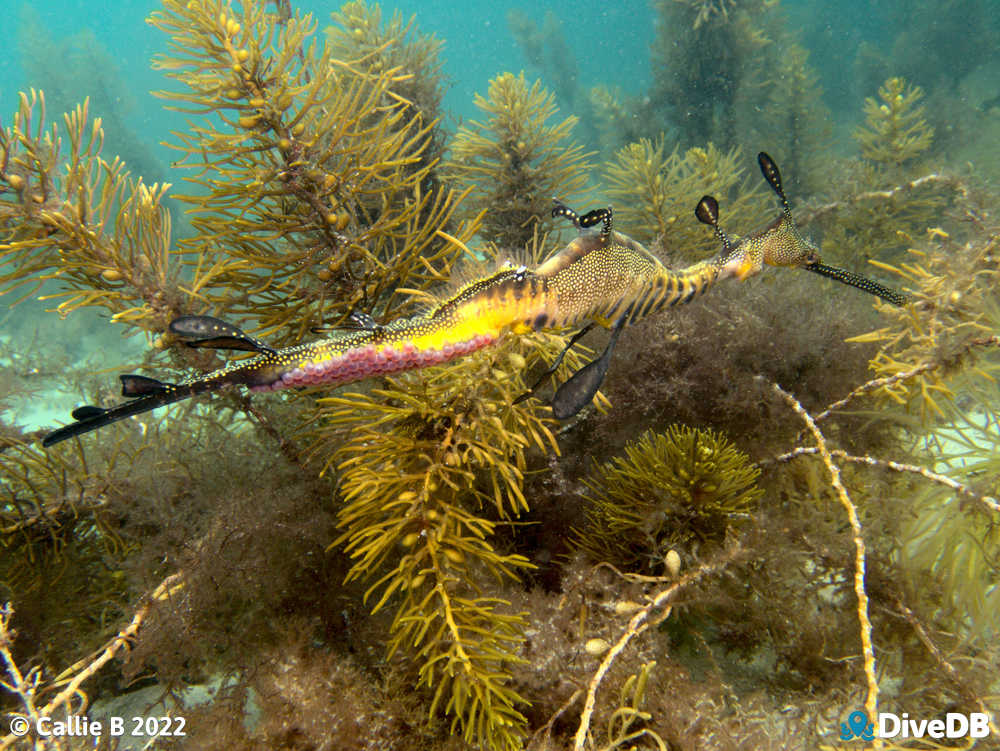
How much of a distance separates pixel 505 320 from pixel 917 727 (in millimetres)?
3066

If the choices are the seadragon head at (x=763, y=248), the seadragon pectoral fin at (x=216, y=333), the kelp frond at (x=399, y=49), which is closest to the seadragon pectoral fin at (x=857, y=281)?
the seadragon head at (x=763, y=248)

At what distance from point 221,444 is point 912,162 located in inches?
502

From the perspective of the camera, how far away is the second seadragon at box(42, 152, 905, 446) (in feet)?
5.35

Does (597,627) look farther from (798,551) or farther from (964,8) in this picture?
(964,8)

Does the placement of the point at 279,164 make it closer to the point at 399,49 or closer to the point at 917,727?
the point at 399,49

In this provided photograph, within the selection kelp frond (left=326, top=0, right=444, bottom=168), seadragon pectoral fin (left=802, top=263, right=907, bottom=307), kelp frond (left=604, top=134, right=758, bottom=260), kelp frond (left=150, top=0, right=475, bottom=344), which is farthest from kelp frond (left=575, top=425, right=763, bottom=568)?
kelp frond (left=326, top=0, right=444, bottom=168)

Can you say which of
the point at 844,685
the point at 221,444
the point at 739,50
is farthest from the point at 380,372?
the point at 739,50

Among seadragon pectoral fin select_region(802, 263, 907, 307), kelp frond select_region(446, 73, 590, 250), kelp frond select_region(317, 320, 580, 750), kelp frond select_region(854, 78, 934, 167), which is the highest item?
kelp frond select_region(854, 78, 934, 167)

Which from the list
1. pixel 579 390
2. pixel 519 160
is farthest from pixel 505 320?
pixel 519 160

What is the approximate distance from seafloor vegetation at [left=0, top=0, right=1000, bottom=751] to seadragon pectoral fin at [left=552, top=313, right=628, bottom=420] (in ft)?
1.63

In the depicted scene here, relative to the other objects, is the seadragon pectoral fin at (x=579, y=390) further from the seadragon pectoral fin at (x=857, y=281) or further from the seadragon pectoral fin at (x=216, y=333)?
the seadragon pectoral fin at (x=857, y=281)

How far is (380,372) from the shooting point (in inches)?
73.0

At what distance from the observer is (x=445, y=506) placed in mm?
2381

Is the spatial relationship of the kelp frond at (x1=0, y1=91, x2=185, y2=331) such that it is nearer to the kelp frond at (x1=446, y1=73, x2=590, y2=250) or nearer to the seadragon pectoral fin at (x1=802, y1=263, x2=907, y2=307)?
the kelp frond at (x1=446, y1=73, x2=590, y2=250)
